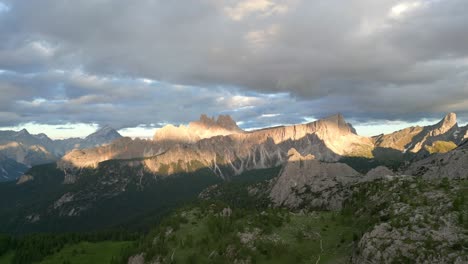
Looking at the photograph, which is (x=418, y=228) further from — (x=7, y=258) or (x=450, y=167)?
(x=7, y=258)

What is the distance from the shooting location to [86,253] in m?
158

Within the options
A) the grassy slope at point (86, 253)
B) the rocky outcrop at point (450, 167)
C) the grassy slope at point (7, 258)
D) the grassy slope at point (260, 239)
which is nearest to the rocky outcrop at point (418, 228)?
the grassy slope at point (260, 239)

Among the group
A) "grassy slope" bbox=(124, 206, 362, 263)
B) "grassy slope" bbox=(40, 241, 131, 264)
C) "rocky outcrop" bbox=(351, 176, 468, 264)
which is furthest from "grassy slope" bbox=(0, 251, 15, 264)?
"rocky outcrop" bbox=(351, 176, 468, 264)

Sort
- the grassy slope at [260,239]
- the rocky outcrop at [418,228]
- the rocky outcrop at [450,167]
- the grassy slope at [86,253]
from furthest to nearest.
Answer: the rocky outcrop at [450,167] < the grassy slope at [86,253] < the grassy slope at [260,239] < the rocky outcrop at [418,228]

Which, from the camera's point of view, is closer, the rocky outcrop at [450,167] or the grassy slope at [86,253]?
the grassy slope at [86,253]

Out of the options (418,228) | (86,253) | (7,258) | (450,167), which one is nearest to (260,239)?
(418,228)

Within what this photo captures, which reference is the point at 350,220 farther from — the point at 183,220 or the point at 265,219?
the point at 183,220

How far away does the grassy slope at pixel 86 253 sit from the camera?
14762 cm

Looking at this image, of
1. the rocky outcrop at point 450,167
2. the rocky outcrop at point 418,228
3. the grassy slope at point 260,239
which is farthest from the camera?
the rocky outcrop at point 450,167

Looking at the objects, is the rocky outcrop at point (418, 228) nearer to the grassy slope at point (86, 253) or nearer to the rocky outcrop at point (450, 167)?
the grassy slope at point (86, 253)

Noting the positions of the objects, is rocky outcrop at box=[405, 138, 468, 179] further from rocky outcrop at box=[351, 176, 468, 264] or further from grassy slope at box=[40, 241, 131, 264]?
grassy slope at box=[40, 241, 131, 264]

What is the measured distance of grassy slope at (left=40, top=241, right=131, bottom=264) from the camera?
484 feet

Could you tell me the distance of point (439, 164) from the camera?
627 feet

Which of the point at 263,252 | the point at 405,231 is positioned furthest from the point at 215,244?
the point at 405,231
